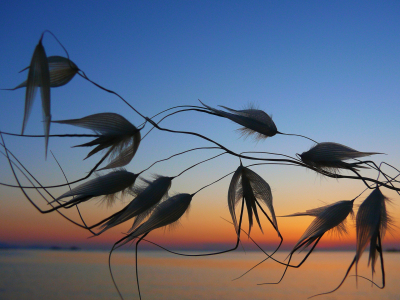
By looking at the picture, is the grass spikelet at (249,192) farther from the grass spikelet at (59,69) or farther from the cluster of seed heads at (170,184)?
the grass spikelet at (59,69)

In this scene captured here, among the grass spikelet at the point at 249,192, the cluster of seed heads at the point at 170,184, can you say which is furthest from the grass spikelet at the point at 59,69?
the grass spikelet at the point at 249,192

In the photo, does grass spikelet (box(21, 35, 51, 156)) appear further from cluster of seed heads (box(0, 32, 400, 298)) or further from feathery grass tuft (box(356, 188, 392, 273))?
feathery grass tuft (box(356, 188, 392, 273))

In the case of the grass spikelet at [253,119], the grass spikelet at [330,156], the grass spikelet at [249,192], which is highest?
the grass spikelet at [253,119]

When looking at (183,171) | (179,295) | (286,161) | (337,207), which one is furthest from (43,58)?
(179,295)

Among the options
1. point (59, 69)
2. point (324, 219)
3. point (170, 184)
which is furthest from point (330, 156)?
point (59, 69)

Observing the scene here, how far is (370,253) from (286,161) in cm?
20

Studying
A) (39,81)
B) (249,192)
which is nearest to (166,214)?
(249,192)

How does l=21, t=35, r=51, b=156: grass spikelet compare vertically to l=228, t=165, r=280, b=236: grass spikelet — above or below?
above

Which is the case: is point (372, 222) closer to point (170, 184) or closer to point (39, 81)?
point (170, 184)

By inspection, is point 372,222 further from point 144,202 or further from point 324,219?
point 144,202

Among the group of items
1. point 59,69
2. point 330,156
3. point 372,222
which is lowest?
point 372,222

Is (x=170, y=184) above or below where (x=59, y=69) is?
below

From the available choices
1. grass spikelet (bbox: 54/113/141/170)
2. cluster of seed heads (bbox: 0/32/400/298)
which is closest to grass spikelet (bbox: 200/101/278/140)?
cluster of seed heads (bbox: 0/32/400/298)

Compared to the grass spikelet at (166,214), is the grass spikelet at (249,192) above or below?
above
